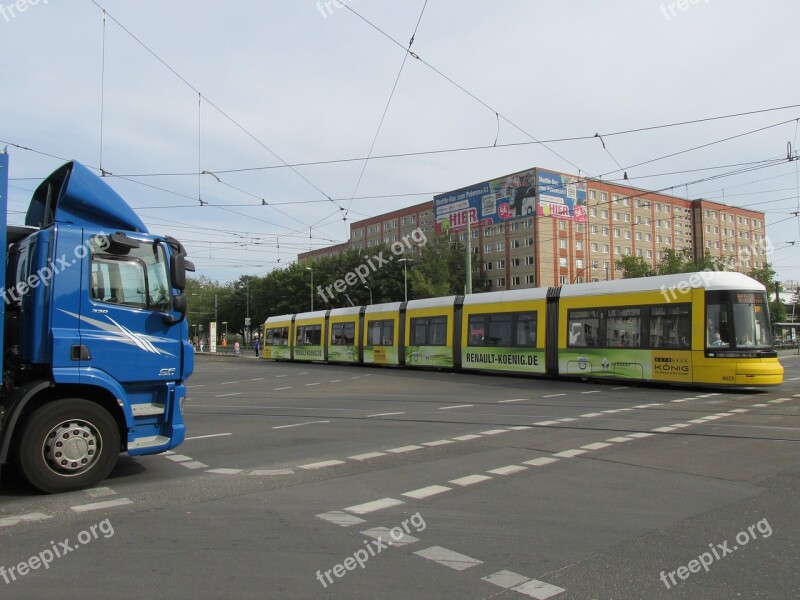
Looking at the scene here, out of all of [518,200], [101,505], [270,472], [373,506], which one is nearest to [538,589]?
[373,506]

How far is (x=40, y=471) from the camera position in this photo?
5613mm

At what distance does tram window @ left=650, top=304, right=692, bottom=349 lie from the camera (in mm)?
15766

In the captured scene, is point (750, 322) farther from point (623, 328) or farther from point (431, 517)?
point (431, 517)

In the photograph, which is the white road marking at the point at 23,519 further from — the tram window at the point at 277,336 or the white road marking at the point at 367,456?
the tram window at the point at 277,336

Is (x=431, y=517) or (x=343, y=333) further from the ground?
(x=343, y=333)

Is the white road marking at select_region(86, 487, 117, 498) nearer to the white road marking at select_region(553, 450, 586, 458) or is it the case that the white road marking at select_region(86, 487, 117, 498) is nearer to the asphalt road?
the asphalt road

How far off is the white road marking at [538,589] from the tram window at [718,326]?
13.6 metres

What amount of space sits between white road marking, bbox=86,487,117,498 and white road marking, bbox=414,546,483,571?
3362 mm

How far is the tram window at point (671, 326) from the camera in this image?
15.8 metres

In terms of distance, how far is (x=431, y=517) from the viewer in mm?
5016

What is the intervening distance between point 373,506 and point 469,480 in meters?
1.33

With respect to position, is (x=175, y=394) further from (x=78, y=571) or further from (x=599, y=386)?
(x=599, y=386)

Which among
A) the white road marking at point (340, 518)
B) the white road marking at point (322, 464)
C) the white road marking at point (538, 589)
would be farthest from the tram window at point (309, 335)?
the white road marking at point (538, 589)

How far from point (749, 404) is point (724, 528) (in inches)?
377
